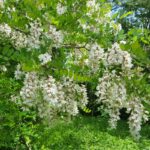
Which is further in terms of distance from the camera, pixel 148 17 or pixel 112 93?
pixel 148 17

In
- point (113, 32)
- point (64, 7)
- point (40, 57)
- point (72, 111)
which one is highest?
point (64, 7)

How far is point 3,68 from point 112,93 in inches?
37.3

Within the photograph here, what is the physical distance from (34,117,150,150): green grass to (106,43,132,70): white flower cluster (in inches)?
307

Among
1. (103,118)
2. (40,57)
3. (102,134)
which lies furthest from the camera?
(103,118)

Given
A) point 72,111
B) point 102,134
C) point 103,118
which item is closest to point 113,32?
point 72,111

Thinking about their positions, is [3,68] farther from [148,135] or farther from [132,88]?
[148,135]

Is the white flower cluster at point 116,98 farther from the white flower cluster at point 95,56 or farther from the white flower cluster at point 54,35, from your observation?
the white flower cluster at point 54,35

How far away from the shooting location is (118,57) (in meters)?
2.93

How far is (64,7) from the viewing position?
331 cm

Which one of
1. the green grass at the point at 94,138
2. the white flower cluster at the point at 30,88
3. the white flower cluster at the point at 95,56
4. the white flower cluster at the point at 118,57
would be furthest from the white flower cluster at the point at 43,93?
the green grass at the point at 94,138

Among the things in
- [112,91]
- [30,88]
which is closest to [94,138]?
[112,91]

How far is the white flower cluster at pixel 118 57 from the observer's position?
289 cm

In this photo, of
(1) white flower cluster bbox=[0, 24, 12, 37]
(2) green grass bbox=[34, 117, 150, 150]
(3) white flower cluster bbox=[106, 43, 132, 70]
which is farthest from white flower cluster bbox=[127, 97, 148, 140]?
(2) green grass bbox=[34, 117, 150, 150]

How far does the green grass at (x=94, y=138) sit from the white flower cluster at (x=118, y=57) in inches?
307
